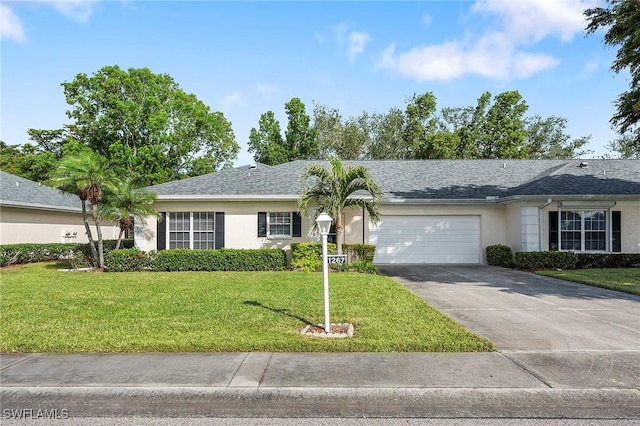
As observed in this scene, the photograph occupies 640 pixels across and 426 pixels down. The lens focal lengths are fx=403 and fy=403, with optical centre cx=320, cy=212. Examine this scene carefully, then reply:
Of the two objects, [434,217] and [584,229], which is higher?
[434,217]

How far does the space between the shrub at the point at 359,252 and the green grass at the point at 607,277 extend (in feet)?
18.9

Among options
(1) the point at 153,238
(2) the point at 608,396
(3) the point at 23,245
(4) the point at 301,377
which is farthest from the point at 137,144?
(2) the point at 608,396

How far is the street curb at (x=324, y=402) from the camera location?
3793mm

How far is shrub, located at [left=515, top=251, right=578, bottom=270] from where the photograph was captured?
14602 millimetres

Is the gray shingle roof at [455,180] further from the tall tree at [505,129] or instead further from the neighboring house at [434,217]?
the tall tree at [505,129]

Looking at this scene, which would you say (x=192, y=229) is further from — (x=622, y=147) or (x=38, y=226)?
(x=622, y=147)

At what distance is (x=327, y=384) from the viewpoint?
4.30 metres

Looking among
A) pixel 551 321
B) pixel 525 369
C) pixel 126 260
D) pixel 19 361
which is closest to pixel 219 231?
pixel 126 260

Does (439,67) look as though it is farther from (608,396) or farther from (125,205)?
(608,396)

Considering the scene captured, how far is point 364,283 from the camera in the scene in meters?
10.9

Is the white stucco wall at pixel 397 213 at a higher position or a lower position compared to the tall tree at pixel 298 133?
lower

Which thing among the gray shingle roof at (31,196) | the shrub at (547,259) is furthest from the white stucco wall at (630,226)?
the gray shingle roof at (31,196)

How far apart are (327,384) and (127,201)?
1309cm

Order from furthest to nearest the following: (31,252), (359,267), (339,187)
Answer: (31,252) < (339,187) < (359,267)
